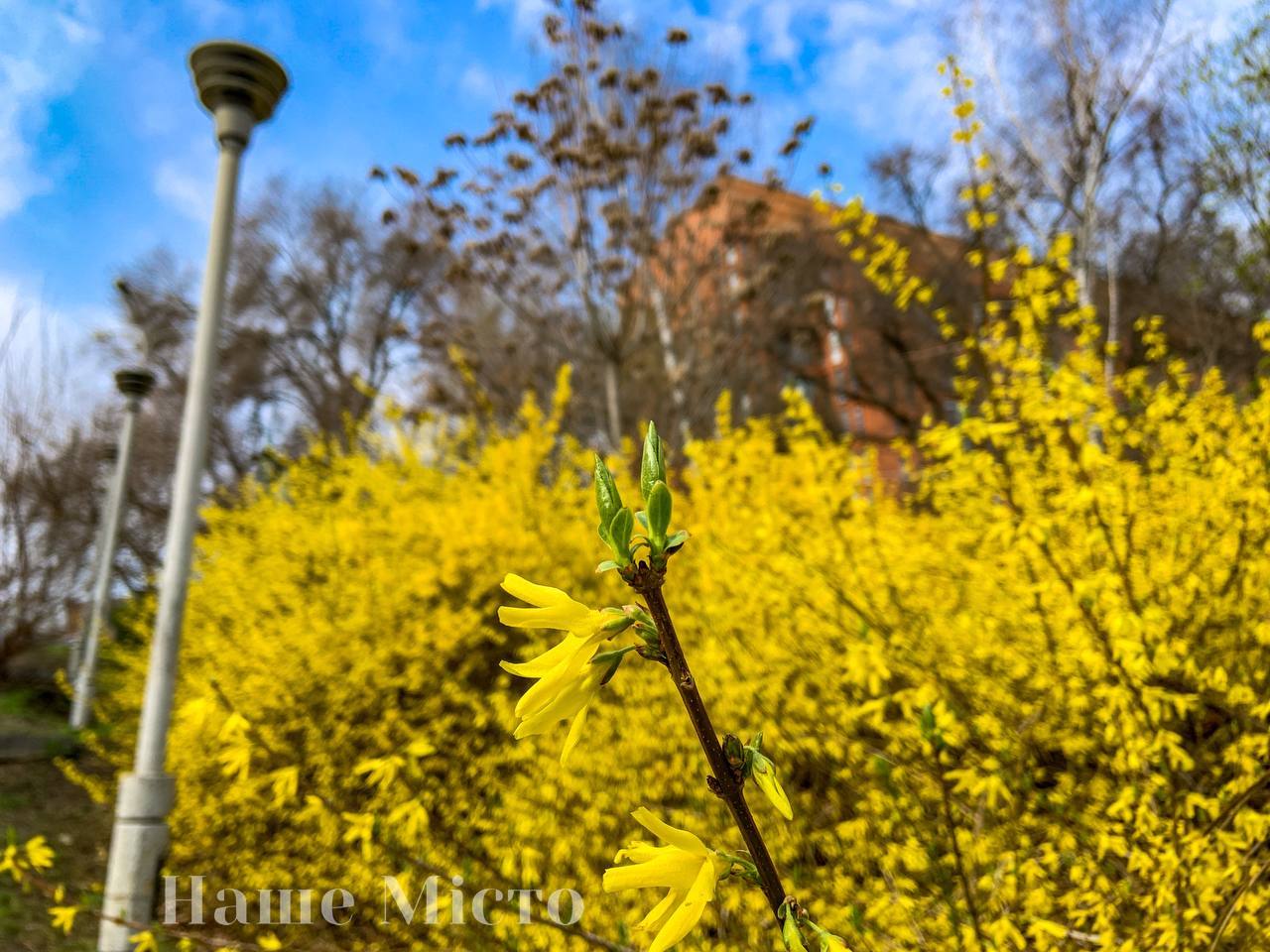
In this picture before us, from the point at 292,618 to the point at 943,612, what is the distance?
11.6 ft

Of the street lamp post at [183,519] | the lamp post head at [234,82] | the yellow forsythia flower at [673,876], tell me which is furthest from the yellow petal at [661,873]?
the lamp post head at [234,82]

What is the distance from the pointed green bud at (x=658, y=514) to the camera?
2.11 ft

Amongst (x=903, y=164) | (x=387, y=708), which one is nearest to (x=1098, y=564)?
(x=387, y=708)

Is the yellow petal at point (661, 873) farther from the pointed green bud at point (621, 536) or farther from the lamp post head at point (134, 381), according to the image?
the lamp post head at point (134, 381)

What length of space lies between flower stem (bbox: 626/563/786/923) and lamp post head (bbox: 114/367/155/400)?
858cm

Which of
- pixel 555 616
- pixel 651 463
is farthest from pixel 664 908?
pixel 651 463

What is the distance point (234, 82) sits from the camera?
3.41m

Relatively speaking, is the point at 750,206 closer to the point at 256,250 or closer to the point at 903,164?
the point at 903,164

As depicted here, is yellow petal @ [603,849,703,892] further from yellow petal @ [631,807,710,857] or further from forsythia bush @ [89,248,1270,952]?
forsythia bush @ [89,248,1270,952]

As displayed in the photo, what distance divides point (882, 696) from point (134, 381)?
774 cm

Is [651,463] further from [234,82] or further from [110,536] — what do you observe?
[110,536]

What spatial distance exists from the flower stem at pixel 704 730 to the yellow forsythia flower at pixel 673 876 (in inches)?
1.7

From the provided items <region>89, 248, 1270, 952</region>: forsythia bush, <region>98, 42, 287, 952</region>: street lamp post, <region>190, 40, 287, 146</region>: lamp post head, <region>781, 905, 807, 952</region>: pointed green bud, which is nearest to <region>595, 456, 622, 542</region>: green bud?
<region>781, 905, 807, 952</region>: pointed green bud

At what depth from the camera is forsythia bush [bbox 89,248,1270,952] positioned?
1.97 m
